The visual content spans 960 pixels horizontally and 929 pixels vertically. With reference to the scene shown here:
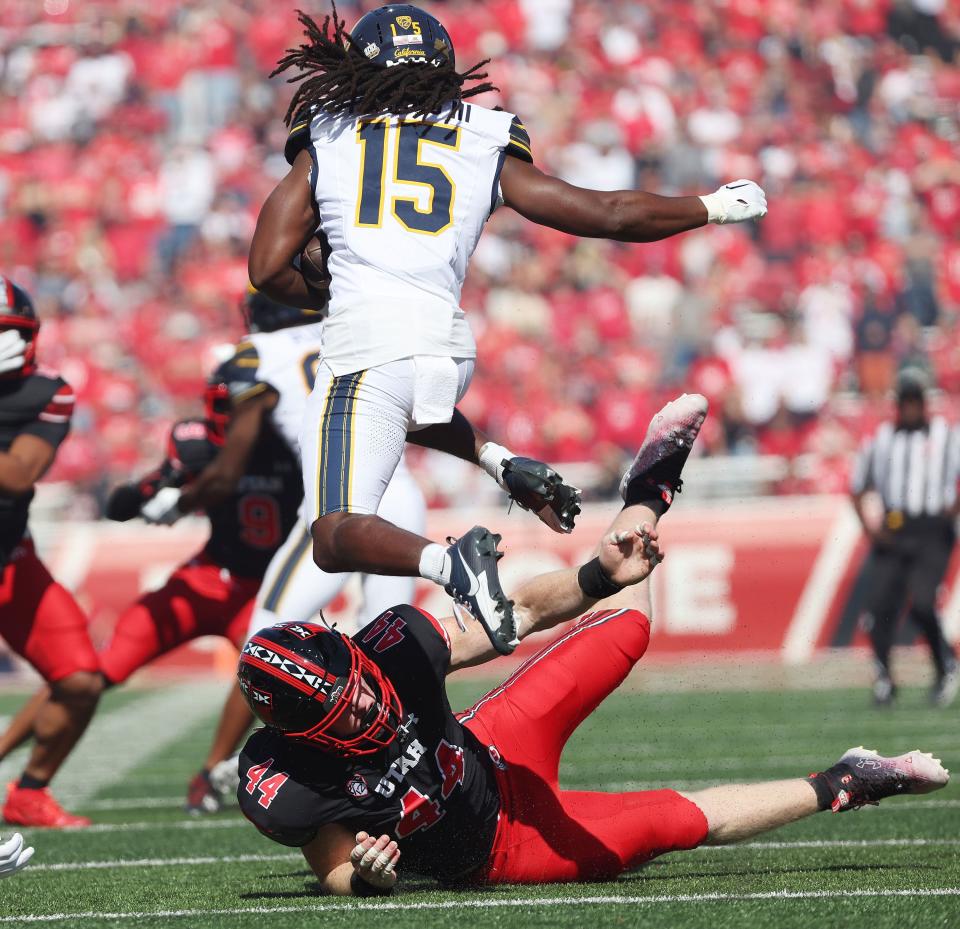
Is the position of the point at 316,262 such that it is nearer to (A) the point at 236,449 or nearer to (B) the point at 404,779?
(B) the point at 404,779

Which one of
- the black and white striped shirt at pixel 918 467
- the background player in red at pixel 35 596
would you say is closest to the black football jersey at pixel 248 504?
the background player in red at pixel 35 596

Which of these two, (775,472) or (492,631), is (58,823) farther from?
(775,472)

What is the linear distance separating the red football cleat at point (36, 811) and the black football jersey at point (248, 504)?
115cm

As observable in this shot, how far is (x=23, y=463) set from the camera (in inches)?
220

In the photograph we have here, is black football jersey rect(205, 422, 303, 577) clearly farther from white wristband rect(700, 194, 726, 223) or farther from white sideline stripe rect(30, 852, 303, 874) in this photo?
white wristband rect(700, 194, 726, 223)

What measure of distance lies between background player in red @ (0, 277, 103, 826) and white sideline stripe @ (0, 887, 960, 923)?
2.17m

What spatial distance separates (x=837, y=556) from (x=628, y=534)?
7.77 metres

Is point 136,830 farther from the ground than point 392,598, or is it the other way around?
point 392,598

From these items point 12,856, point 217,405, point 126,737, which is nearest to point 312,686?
point 12,856

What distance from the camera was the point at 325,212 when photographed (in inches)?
164

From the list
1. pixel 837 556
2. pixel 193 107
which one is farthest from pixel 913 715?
pixel 193 107

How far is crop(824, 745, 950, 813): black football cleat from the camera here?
399 centimetres

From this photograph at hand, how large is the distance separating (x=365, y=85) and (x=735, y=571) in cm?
775

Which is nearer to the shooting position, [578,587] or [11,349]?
[578,587]
